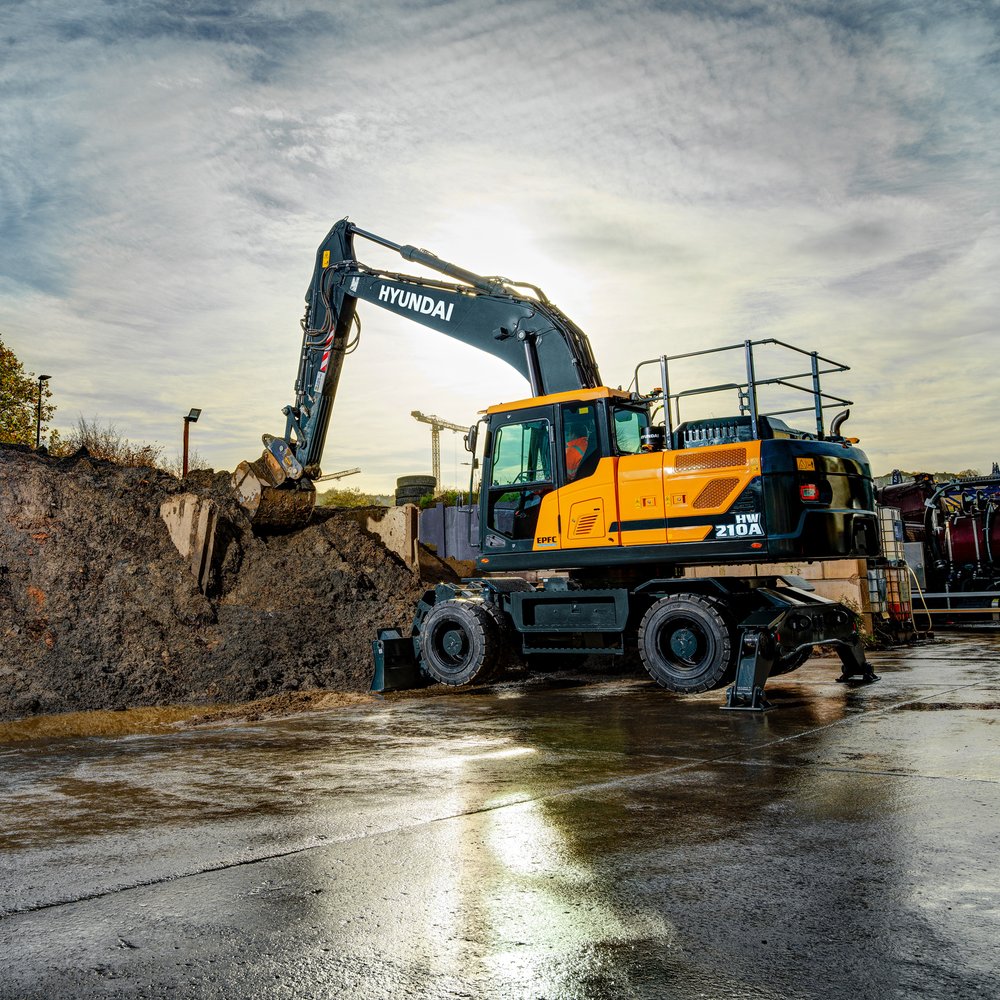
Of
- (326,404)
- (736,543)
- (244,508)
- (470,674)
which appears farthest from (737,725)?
(244,508)

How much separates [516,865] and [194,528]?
39.2ft

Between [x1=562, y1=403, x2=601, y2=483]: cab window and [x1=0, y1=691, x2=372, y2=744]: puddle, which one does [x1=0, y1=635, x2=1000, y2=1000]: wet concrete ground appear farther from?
[x1=562, y1=403, x2=601, y2=483]: cab window

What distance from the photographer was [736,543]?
998 centimetres

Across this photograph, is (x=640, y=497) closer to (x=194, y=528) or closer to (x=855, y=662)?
(x=855, y=662)

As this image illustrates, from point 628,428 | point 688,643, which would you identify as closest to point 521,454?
point 628,428

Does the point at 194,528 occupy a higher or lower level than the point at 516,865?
higher

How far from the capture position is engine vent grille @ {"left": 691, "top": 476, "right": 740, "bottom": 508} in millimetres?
9998

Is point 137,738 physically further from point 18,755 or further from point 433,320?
point 433,320

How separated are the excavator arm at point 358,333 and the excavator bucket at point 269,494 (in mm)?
17

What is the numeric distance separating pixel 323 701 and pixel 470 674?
1.76 metres

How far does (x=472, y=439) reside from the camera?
11.7 m

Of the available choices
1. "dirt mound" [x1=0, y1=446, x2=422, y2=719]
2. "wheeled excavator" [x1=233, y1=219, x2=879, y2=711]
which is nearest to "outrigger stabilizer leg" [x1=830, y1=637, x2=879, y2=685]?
"wheeled excavator" [x1=233, y1=219, x2=879, y2=711]

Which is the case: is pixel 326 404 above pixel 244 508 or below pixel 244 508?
above

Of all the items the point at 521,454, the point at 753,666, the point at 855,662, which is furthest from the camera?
the point at 521,454
